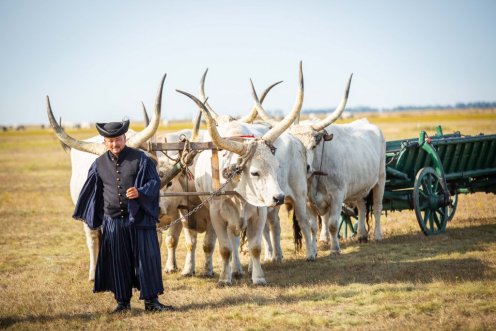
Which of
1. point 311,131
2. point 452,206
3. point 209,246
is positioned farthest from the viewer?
point 452,206

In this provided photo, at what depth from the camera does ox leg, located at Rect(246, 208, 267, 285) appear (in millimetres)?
9023

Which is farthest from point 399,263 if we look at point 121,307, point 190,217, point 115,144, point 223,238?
point 115,144

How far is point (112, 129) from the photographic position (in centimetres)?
750

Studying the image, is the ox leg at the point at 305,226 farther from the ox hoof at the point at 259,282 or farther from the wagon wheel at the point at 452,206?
the wagon wheel at the point at 452,206

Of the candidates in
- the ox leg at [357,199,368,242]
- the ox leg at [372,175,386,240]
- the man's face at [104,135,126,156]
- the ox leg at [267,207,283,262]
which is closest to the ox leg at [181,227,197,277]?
the ox leg at [267,207,283,262]

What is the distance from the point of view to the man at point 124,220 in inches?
294

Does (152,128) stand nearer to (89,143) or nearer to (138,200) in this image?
(89,143)

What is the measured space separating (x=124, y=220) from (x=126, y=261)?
1.54ft

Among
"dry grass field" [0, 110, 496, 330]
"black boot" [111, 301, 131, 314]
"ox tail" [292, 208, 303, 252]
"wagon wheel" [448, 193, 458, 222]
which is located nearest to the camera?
"dry grass field" [0, 110, 496, 330]

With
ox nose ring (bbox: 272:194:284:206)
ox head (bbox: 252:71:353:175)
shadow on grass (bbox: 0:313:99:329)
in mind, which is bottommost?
shadow on grass (bbox: 0:313:99:329)

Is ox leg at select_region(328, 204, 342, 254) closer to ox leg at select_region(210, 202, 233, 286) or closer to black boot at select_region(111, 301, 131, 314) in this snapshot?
ox leg at select_region(210, 202, 233, 286)

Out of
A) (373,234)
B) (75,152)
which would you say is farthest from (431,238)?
(75,152)

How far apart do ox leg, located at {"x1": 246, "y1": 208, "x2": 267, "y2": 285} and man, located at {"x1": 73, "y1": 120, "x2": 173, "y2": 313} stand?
174cm

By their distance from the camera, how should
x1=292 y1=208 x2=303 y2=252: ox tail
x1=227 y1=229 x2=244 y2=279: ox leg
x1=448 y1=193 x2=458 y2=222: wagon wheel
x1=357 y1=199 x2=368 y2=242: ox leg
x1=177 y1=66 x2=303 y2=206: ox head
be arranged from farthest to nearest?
1. x1=448 y1=193 x2=458 y2=222: wagon wheel
2. x1=357 y1=199 x2=368 y2=242: ox leg
3. x1=292 y1=208 x2=303 y2=252: ox tail
4. x1=227 y1=229 x2=244 y2=279: ox leg
5. x1=177 y1=66 x2=303 y2=206: ox head
